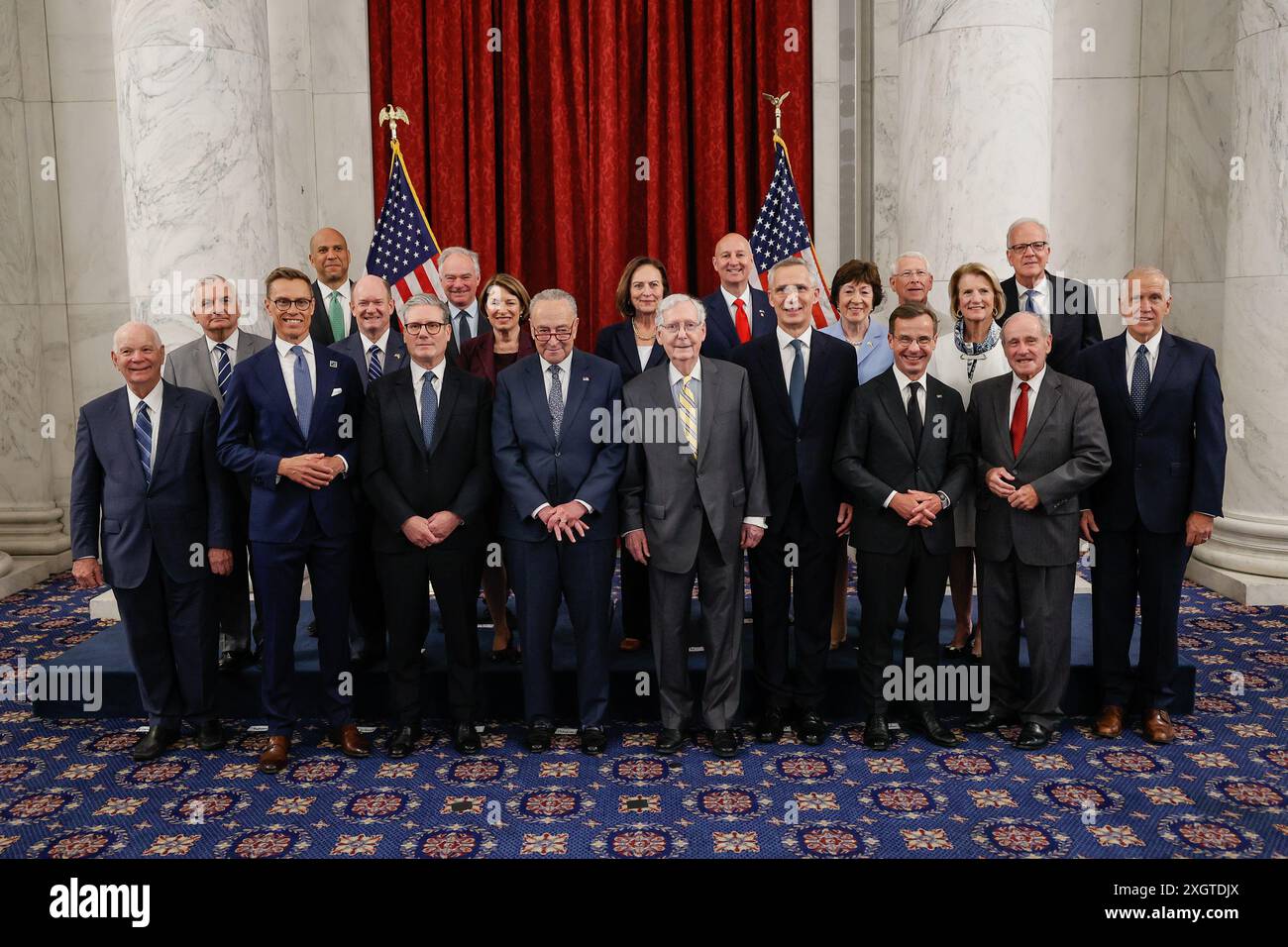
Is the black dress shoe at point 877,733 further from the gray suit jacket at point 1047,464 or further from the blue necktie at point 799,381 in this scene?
the blue necktie at point 799,381

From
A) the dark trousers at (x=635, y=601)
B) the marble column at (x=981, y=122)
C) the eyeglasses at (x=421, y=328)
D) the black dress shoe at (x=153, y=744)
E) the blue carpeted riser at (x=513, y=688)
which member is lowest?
the black dress shoe at (x=153, y=744)

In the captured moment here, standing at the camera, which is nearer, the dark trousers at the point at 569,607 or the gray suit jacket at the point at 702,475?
the gray suit jacket at the point at 702,475

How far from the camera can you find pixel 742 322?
18.5 feet

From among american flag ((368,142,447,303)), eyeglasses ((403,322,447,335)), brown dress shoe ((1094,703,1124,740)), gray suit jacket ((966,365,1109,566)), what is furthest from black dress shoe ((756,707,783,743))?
american flag ((368,142,447,303))

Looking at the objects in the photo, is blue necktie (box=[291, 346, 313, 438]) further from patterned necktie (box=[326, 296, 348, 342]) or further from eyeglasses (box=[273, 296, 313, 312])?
patterned necktie (box=[326, 296, 348, 342])

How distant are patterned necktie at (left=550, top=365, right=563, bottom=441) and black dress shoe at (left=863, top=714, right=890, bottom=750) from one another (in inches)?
76.7

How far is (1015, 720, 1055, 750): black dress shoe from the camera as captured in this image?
184 inches

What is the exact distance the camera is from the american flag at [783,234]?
709 centimetres

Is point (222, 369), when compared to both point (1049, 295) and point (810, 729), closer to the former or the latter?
point (810, 729)

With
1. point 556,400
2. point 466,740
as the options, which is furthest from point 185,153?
point 466,740

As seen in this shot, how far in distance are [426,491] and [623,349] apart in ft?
4.22

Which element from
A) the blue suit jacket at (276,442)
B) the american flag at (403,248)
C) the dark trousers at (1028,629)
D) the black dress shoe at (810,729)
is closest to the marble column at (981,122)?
the dark trousers at (1028,629)

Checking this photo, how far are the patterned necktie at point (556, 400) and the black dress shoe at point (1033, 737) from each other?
2499mm

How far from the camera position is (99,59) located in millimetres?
8664
